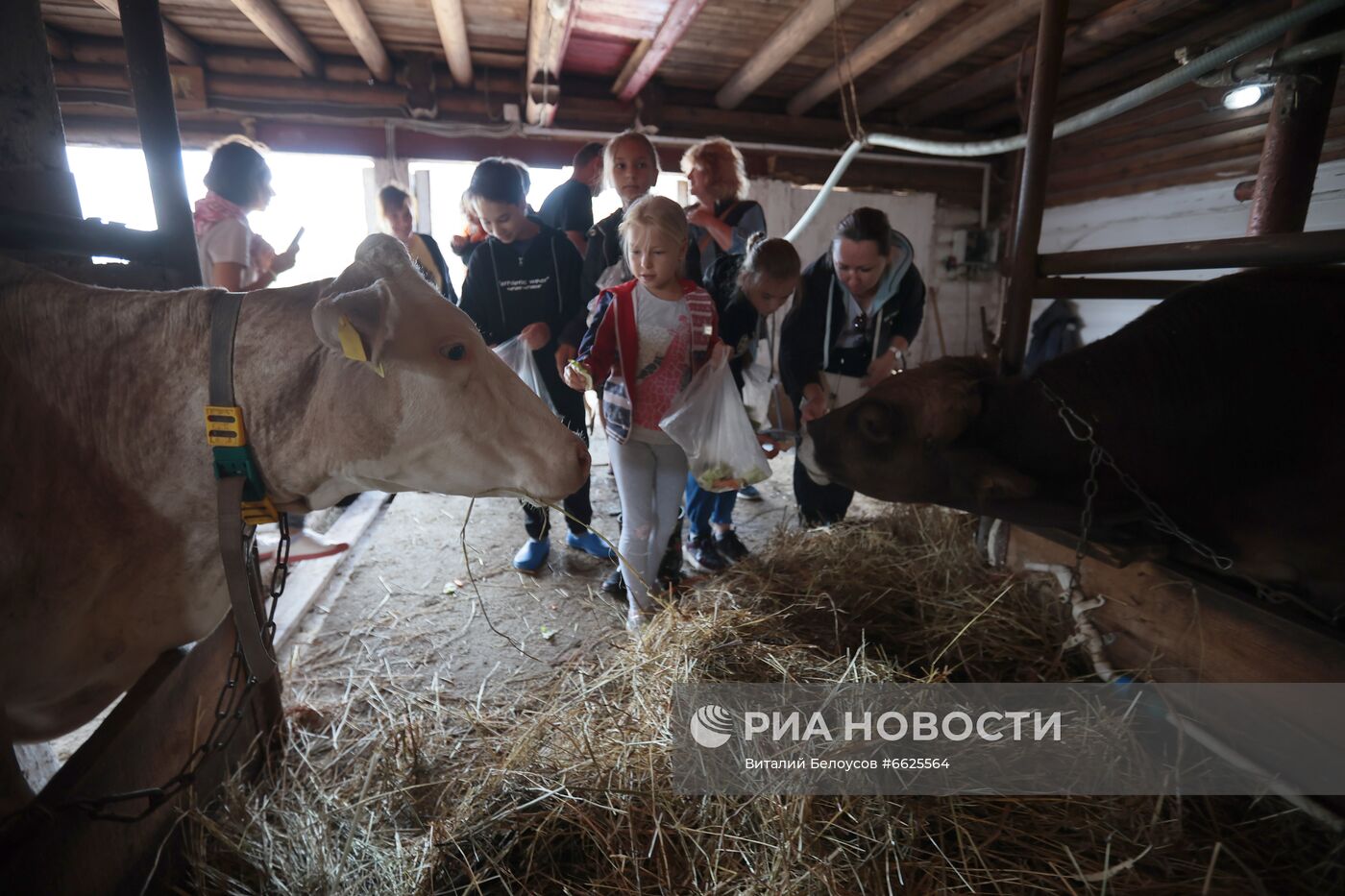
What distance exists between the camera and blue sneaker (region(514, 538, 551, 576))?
159 inches

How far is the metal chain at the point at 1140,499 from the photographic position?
6.11 ft

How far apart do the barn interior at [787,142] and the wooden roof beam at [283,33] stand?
5cm

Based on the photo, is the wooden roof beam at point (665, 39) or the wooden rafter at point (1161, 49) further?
the wooden rafter at point (1161, 49)

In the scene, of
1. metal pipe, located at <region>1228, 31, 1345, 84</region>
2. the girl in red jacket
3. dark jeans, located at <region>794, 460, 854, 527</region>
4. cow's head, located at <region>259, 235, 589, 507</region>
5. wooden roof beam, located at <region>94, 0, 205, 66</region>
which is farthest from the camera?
wooden roof beam, located at <region>94, 0, 205, 66</region>

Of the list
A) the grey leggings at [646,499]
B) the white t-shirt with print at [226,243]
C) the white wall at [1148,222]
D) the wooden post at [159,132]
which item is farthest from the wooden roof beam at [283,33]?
the white wall at [1148,222]

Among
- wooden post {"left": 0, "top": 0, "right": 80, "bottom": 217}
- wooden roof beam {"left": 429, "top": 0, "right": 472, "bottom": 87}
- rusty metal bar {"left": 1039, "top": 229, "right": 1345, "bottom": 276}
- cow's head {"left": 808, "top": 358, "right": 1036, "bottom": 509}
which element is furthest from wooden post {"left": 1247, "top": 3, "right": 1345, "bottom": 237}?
wooden roof beam {"left": 429, "top": 0, "right": 472, "bottom": 87}

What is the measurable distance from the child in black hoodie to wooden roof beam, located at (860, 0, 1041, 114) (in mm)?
4084

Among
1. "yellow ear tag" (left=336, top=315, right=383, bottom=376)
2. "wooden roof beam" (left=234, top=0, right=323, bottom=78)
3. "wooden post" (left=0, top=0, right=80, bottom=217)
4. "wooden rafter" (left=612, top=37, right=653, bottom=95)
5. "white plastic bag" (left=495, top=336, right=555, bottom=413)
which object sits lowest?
"white plastic bag" (left=495, top=336, right=555, bottom=413)

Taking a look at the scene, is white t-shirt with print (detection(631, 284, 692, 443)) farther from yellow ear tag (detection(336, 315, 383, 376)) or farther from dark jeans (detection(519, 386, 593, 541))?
yellow ear tag (detection(336, 315, 383, 376))

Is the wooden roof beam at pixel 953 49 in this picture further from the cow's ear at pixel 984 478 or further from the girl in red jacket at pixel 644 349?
the cow's ear at pixel 984 478

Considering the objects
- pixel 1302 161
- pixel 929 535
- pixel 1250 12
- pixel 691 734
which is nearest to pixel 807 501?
pixel 929 535

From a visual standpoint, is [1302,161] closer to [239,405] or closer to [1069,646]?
[1069,646]

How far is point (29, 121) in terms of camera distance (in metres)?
1.74

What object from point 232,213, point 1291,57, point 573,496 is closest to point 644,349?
point 573,496
